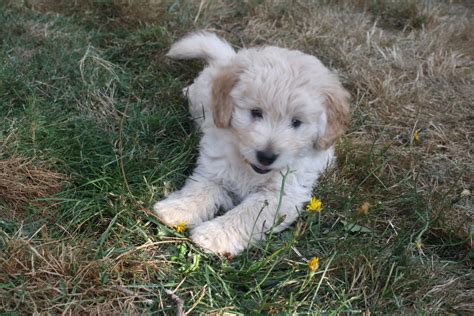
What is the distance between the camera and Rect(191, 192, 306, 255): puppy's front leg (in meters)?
2.36

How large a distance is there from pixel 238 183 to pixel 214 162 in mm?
169

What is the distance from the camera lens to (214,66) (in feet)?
10.6

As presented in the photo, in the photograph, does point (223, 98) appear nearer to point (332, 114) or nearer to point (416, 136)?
point (332, 114)

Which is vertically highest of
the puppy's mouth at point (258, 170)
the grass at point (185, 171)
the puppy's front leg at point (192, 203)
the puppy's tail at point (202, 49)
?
the puppy's tail at point (202, 49)

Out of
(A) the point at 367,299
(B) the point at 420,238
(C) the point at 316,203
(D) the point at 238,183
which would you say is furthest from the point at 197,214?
(B) the point at 420,238

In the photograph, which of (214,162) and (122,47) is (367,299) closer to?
(214,162)

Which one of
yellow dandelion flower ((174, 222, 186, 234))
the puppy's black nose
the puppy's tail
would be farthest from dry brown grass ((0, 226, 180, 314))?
the puppy's tail

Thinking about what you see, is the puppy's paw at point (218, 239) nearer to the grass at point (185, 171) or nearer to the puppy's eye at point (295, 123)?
the grass at point (185, 171)

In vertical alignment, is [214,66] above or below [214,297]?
above

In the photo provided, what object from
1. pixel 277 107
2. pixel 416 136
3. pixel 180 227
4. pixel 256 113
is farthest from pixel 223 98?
pixel 416 136

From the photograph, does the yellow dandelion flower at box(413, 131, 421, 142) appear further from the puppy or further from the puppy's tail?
the puppy's tail

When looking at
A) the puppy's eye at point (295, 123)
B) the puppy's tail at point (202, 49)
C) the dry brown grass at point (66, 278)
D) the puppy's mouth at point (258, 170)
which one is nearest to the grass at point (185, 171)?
the dry brown grass at point (66, 278)

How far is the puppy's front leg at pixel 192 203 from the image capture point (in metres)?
2.45

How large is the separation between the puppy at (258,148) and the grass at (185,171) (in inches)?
3.9
